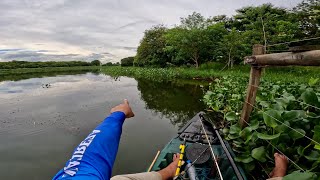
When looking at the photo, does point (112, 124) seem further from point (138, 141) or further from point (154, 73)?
point (154, 73)

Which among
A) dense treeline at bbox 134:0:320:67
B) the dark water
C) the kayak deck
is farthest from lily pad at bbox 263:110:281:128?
dense treeline at bbox 134:0:320:67

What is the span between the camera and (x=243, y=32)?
20828 mm

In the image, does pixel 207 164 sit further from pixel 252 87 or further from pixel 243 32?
pixel 243 32

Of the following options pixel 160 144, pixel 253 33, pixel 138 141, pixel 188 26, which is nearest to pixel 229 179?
pixel 160 144

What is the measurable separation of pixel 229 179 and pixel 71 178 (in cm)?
238

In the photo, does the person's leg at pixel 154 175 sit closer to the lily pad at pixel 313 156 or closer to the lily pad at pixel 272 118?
the lily pad at pixel 272 118

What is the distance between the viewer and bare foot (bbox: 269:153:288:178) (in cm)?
266

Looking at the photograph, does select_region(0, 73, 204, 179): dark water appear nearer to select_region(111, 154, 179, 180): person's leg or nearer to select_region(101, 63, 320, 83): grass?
select_region(111, 154, 179, 180): person's leg

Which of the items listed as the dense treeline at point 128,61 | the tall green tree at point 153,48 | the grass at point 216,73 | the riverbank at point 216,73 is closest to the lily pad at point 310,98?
the riverbank at point 216,73

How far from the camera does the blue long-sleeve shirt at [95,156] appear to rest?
1393 mm

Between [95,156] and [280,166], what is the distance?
2.15m

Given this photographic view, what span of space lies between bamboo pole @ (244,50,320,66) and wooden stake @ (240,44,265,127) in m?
0.11

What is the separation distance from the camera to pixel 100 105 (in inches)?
421

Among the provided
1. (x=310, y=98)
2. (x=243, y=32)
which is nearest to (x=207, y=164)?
(x=310, y=98)
